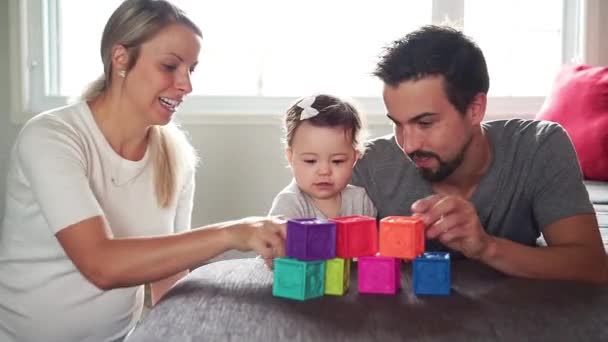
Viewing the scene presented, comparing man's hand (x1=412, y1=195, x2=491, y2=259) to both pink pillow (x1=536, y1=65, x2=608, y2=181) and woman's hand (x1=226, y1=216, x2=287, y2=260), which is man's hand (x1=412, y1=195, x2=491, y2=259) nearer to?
woman's hand (x1=226, y1=216, x2=287, y2=260)

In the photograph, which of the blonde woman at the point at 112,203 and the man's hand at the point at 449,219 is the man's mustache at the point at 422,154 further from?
the blonde woman at the point at 112,203

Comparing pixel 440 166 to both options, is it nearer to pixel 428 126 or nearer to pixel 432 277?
pixel 428 126

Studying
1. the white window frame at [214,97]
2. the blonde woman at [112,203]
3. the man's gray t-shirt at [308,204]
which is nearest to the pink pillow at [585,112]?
the white window frame at [214,97]

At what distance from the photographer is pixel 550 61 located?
11.2 ft

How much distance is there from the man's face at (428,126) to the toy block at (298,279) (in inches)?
20.0

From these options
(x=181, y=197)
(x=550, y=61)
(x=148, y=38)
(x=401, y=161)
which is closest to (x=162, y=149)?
(x=181, y=197)

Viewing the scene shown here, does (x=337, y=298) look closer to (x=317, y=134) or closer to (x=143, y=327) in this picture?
(x=143, y=327)

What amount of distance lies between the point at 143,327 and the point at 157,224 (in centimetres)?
76

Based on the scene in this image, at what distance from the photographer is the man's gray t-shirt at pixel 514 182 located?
1.60 meters

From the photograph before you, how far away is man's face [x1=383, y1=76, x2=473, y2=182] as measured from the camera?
1623 millimetres

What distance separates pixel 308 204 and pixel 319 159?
104 mm

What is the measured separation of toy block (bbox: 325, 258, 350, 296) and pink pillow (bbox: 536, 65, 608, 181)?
5.84ft

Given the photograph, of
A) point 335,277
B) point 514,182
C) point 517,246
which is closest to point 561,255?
point 517,246

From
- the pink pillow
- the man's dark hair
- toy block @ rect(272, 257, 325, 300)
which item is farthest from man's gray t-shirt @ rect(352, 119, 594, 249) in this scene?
the pink pillow
